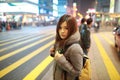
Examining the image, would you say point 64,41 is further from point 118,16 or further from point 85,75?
point 118,16

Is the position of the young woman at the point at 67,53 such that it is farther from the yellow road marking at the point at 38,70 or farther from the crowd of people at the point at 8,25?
the crowd of people at the point at 8,25

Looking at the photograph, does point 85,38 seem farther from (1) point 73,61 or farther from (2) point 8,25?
(2) point 8,25

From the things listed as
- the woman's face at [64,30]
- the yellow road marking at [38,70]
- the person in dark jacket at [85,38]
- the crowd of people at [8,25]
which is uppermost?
the woman's face at [64,30]

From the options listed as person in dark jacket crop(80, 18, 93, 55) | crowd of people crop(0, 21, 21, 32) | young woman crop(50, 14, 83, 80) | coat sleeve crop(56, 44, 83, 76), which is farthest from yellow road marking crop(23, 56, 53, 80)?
crowd of people crop(0, 21, 21, 32)

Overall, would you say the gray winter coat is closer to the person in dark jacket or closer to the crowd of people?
the person in dark jacket

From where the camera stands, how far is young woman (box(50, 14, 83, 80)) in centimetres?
261

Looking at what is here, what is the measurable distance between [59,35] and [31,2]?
74127 mm

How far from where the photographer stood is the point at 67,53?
265 cm

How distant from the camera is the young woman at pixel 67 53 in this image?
261 centimetres

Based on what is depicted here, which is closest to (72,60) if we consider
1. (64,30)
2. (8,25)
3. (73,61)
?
(73,61)

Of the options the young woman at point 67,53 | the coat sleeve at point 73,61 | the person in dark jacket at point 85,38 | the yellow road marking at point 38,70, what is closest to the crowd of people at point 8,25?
the yellow road marking at point 38,70

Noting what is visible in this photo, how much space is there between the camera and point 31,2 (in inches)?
2972

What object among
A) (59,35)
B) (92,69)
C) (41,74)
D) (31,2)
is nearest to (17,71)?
(41,74)

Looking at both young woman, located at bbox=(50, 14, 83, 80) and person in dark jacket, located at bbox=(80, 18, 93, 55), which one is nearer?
young woman, located at bbox=(50, 14, 83, 80)
